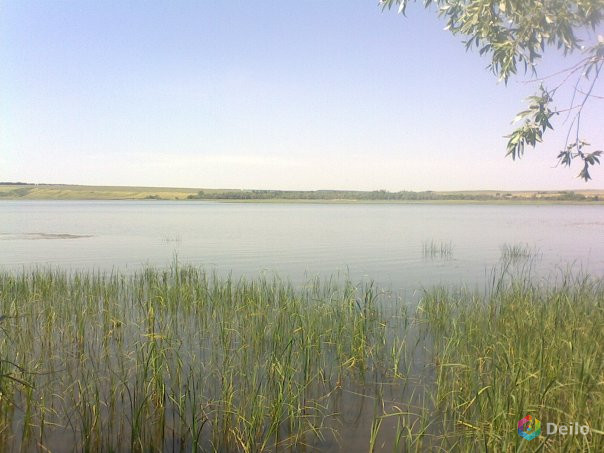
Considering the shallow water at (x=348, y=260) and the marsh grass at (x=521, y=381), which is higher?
the marsh grass at (x=521, y=381)

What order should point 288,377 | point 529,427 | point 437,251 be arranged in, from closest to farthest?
1. point 529,427
2. point 288,377
3. point 437,251

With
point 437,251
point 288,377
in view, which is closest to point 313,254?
point 437,251

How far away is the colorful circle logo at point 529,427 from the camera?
3.48 metres

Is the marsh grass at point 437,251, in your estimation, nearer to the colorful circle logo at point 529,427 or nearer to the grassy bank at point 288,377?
the grassy bank at point 288,377

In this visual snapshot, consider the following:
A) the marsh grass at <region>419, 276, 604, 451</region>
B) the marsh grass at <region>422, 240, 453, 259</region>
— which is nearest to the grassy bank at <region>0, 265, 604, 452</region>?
the marsh grass at <region>419, 276, 604, 451</region>

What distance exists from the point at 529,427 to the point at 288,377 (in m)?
2.43

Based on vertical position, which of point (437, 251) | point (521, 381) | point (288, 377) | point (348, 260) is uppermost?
point (521, 381)

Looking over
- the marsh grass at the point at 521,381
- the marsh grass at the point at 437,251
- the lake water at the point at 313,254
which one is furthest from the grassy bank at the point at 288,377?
the marsh grass at the point at 437,251

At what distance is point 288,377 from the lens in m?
4.75

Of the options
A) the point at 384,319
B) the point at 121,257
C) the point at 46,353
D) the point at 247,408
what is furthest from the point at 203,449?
the point at 121,257

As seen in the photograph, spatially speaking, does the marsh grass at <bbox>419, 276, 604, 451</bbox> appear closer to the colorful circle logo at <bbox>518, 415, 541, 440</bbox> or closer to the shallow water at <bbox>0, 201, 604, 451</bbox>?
the colorful circle logo at <bbox>518, 415, 541, 440</bbox>

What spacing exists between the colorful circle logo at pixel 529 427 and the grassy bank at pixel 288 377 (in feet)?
0.26

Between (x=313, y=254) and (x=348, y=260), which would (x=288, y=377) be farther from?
(x=313, y=254)

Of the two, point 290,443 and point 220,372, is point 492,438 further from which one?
point 220,372
